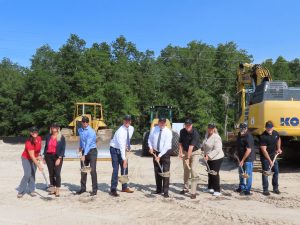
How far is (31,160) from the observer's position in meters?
9.45

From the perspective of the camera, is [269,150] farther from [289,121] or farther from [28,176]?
[28,176]

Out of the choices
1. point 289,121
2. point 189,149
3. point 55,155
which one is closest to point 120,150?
point 55,155

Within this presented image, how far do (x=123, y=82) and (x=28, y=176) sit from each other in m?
33.0

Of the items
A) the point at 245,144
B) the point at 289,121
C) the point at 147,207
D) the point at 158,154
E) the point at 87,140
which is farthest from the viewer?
the point at 289,121

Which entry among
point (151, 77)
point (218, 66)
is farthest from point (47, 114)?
point (218, 66)

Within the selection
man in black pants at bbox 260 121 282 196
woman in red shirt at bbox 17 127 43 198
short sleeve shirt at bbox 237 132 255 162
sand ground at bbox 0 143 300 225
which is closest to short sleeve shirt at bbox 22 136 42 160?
woman in red shirt at bbox 17 127 43 198

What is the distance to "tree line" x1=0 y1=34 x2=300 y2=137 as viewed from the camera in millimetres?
37375

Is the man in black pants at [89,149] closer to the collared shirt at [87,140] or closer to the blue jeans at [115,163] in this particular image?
the collared shirt at [87,140]

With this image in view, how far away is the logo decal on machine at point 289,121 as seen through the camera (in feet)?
41.4

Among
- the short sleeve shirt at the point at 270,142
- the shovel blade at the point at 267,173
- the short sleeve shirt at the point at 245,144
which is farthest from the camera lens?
the short sleeve shirt at the point at 270,142

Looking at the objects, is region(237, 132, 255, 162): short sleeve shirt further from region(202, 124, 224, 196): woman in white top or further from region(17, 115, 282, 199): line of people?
region(202, 124, 224, 196): woman in white top

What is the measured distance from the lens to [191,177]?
9.38 m

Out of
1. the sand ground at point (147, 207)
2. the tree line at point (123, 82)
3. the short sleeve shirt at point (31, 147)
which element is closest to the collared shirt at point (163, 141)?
the sand ground at point (147, 207)

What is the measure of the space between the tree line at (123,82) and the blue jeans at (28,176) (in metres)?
24.3
